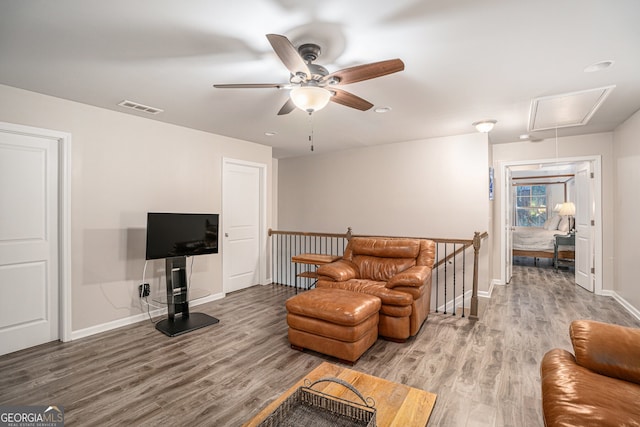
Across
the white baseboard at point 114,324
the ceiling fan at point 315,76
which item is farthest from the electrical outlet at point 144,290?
the ceiling fan at point 315,76

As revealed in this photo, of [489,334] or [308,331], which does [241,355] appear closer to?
[308,331]

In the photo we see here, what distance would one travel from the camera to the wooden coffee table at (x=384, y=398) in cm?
142

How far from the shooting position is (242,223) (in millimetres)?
5270

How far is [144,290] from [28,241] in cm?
124

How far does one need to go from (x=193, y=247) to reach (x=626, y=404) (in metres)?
3.82

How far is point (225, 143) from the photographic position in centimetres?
485

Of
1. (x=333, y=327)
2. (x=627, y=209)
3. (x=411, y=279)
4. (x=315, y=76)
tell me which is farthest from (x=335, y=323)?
(x=627, y=209)

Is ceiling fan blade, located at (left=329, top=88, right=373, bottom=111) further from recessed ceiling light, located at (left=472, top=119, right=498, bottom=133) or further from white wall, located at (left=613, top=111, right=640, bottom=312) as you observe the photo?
white wall, located at (left=613, top=111, right=640, bottom=312)

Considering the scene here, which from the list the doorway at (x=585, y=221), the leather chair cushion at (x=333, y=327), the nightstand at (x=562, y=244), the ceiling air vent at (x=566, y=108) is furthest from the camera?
the nightstand at (x=562, y=244)

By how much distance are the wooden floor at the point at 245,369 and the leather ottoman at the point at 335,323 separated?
5.2 inches

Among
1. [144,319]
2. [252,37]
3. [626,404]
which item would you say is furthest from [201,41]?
[144,319]

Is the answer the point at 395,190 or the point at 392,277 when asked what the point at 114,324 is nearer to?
the point at 392,277

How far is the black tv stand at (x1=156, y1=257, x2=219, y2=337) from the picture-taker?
361 cm

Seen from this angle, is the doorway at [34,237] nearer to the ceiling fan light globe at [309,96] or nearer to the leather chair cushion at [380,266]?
the ceiling fan light globe at [309,96]
